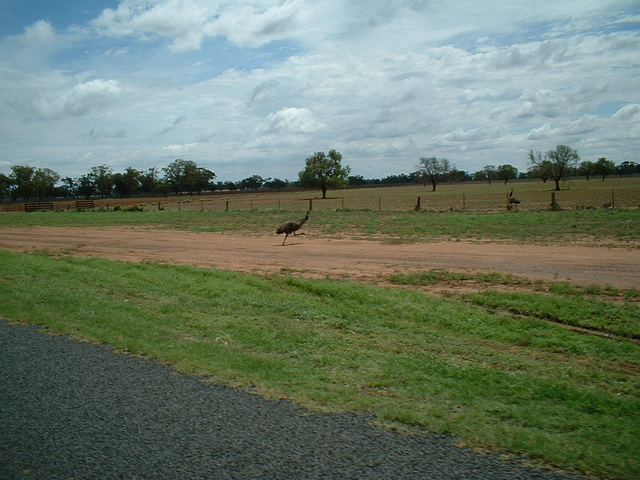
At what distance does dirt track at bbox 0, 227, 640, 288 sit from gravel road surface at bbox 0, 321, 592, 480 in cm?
829

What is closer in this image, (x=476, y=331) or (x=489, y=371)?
(x=489, y=371)

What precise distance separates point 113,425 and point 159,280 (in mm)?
7687

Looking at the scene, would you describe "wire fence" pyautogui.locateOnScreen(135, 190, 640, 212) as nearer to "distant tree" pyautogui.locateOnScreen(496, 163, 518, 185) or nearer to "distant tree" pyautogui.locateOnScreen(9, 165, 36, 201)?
"distant tree" pyautogui.locateOnScreen(9, 165, 36, 201)

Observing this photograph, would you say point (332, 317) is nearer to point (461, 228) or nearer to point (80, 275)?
point (80, 275)

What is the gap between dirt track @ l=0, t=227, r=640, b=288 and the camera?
13.4 meters

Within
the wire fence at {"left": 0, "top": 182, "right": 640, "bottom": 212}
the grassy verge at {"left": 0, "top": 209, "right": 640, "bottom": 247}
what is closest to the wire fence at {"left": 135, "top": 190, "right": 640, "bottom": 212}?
the wire fence at {"left": 0, "top": 182, "right": 640, "bottom": 212}

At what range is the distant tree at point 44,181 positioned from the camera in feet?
376

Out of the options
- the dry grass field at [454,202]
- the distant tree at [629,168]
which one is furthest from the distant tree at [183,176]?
the distant tree at [629,168]

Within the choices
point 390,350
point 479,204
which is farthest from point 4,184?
point 390,350

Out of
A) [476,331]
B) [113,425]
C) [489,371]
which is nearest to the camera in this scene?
[113,425]

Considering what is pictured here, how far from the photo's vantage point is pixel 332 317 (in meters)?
8.81

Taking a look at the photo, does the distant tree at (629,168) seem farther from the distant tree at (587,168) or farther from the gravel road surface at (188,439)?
the gravel road surface at (188,439)

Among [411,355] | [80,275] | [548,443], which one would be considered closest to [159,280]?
[80,275]

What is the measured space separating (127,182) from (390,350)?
459 ft
